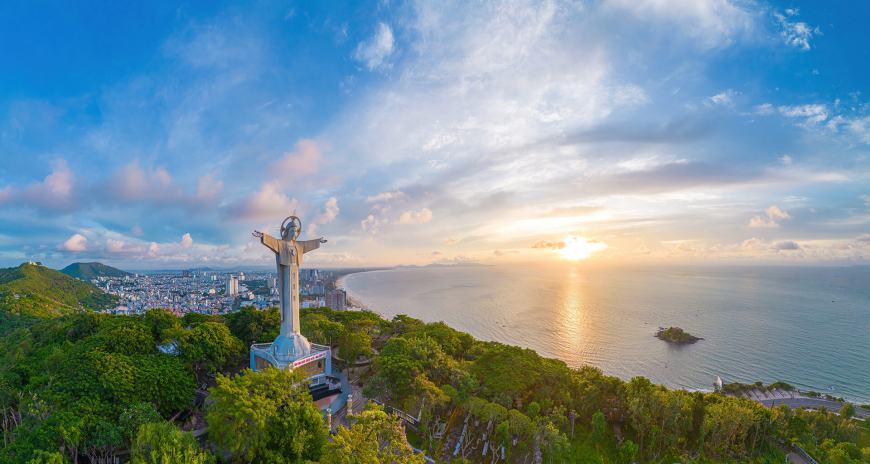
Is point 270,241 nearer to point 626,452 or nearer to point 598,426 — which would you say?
point 598,426

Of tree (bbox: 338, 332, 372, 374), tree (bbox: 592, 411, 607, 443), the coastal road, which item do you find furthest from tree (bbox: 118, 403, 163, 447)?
→ the coastal road

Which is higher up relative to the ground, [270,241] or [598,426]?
[270,241]

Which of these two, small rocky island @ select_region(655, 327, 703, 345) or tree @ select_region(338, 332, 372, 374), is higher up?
tree @ select_region(338, 332, 372, 374)

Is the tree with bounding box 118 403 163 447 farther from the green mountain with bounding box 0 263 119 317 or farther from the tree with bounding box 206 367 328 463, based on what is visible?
the green mountain with bounding box 0 263 119 317

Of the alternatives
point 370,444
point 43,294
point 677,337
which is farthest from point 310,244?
point 43,294

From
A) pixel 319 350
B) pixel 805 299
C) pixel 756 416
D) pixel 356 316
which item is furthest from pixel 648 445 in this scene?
pixel 805 299

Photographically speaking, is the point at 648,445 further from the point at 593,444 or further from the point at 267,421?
the point at 267,421
